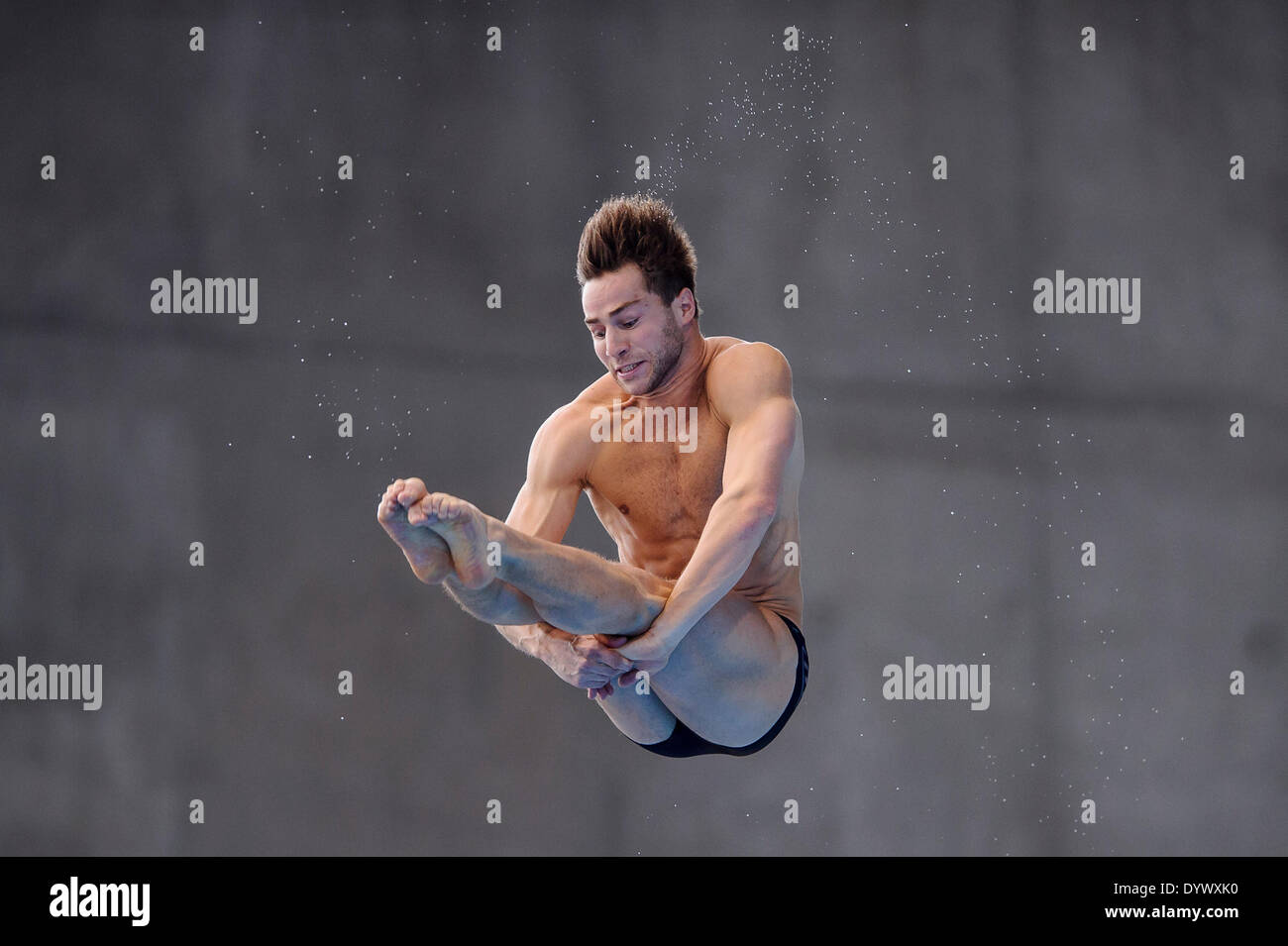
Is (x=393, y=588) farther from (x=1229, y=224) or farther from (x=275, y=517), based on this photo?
(x=1229, y=224)

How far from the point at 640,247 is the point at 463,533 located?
1039 millimetres

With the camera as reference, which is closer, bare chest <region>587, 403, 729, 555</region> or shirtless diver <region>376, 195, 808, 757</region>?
shirtless diver <region>376, 195, 808, 757</region>

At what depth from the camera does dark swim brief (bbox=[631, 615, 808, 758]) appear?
10.3 ft

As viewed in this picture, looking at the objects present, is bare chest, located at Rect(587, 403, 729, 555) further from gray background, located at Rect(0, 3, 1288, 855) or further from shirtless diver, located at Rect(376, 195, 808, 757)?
gray background, located at Rect(0, 3, 1288, 855)

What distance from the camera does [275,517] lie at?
16.8 feet

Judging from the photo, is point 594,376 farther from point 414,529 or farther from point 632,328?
point 414,529

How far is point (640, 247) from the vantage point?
10.0 ft

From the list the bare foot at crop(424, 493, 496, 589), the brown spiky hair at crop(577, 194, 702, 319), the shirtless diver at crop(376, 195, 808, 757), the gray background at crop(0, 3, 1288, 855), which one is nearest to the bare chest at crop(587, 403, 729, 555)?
the shirtless diver at crop(376, 195, 808, 757)

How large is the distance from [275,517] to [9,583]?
1.05 m

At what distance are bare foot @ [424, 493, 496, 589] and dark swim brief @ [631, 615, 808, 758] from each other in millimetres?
986

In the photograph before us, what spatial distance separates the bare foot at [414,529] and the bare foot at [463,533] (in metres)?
0.02

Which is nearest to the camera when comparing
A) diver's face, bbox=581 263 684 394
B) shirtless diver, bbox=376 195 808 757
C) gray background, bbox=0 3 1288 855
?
shirtless diver, bbox=376 195 808 757

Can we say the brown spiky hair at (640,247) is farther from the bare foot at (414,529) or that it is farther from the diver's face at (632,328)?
the bare foot at (414,529)
